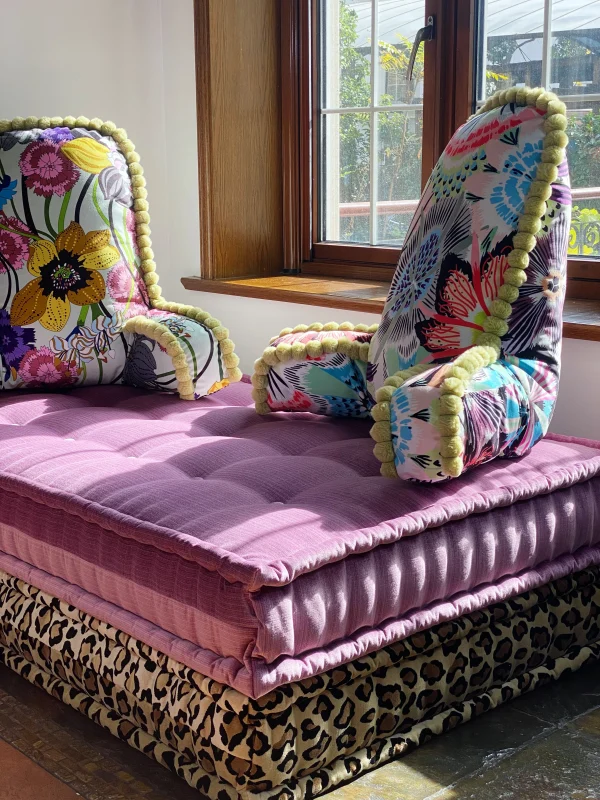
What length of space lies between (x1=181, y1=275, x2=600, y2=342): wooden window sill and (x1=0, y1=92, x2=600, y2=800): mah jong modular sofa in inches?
11.0

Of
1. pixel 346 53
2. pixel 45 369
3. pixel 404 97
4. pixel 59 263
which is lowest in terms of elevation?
pixel 45 369

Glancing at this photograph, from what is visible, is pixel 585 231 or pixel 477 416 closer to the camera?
pixel 477 416

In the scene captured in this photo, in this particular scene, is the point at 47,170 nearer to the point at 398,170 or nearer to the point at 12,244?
the point at 12,244

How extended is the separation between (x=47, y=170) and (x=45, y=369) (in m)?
0.48

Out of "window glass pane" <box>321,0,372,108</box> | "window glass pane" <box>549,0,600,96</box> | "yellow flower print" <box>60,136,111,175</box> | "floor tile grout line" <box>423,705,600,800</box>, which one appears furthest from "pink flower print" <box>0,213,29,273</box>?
"floor tile grout line" <box>423,705,600,800</box>

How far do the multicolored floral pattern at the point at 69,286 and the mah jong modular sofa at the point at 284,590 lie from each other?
1.36ft

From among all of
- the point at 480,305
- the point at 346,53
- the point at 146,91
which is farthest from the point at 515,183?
the point at 146,91

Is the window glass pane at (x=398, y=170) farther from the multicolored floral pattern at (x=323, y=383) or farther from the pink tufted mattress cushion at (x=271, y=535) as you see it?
the pink tufted mattress cushion at (x=271, y=535)

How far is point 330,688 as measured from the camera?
1.38m

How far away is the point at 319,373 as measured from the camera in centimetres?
200

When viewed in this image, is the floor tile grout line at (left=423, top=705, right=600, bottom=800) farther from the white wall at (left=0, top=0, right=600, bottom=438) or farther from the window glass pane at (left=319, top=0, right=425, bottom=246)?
the window glass pane at (left=319, top=0, right=425, bottom=246)

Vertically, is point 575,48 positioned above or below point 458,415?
above

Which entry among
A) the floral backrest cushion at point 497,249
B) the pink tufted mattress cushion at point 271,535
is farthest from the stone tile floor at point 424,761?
the floral backrest cushion at point 497,249

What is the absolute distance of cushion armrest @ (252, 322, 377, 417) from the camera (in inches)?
78.2
